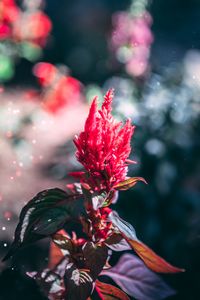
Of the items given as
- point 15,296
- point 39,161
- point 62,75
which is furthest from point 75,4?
point 15,296

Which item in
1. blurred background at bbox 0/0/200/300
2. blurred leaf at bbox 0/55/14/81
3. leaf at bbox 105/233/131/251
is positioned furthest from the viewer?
blurred leaf at bbox 0/55/14/81

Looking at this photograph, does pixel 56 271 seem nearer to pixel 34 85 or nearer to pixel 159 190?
pixel 159 190

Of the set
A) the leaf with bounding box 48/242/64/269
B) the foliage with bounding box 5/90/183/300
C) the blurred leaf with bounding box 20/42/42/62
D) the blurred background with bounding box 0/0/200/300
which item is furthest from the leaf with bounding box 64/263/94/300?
the blurred leaf with bounding box 20/42/42/62

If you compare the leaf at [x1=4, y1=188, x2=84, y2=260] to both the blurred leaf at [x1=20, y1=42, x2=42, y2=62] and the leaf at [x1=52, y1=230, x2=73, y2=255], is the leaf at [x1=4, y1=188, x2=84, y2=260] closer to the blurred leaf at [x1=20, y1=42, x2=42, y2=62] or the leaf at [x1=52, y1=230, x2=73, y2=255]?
the leaf at [x1=52, y1=230, x2=73, y2=255]

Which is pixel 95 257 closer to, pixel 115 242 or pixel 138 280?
pixel 115 242

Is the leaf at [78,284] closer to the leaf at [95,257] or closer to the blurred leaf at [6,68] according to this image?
the leaf at [95,257]

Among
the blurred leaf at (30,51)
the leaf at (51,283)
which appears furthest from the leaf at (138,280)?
the blurred leaf at (30,51)
